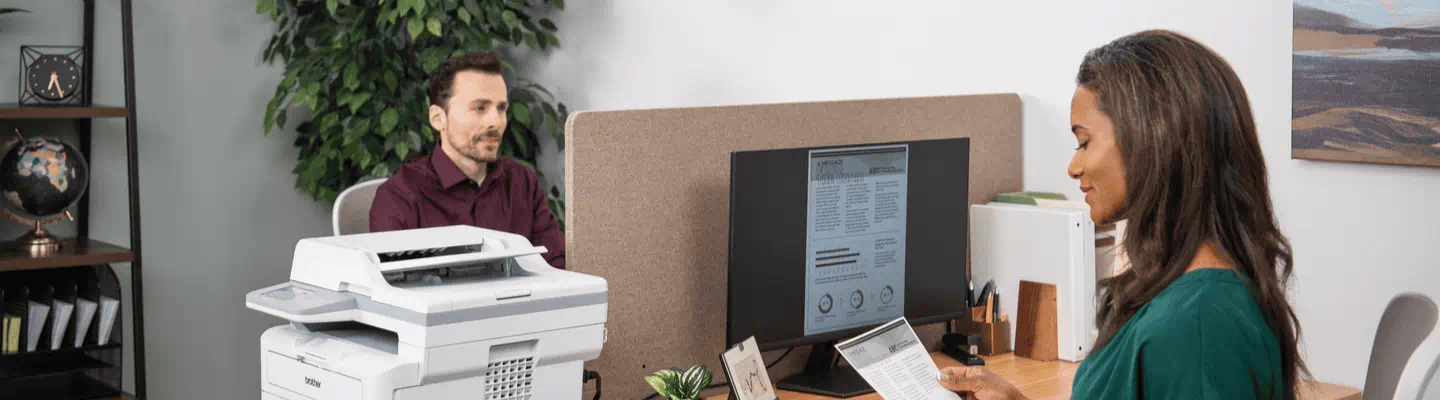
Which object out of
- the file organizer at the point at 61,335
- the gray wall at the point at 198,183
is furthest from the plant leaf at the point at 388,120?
the file organizer at the point at 61,335

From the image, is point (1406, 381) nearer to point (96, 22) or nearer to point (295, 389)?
point (295, 389)

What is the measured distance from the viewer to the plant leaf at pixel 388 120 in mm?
3141

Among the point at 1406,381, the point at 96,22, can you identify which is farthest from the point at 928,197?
the point at 96,22

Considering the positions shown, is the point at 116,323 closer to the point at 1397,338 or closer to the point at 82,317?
the point at 82,317

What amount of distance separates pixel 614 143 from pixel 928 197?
55 centimetres

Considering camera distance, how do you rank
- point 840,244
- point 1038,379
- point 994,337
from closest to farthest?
point 840,244, point 1038,379, point 994,337

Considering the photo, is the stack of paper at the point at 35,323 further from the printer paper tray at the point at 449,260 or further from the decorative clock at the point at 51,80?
the printer paper tray at the point at 449,260

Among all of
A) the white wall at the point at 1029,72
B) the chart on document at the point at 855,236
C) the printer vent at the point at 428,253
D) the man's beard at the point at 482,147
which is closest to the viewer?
the printer vent at the point at 428,253

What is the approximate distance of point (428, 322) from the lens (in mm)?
1529

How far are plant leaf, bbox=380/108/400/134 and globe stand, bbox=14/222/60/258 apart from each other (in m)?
0.78

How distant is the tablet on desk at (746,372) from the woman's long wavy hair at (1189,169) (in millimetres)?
691

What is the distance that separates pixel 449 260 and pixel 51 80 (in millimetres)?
1636

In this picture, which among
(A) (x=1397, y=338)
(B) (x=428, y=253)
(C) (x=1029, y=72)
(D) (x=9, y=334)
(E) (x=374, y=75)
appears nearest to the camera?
(A) (x=1397, y=338)

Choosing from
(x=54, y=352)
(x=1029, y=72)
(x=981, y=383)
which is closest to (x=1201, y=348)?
(x=981, y=383)
